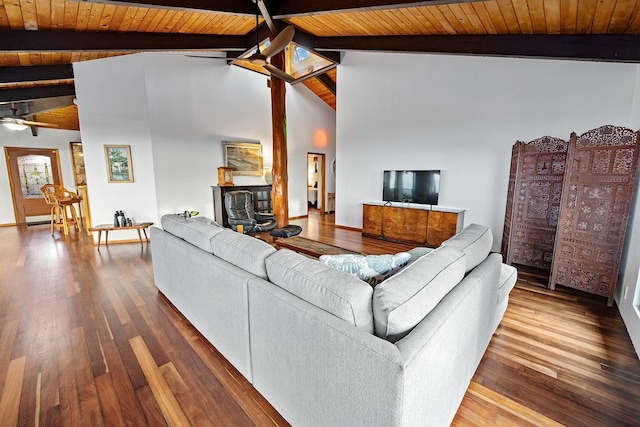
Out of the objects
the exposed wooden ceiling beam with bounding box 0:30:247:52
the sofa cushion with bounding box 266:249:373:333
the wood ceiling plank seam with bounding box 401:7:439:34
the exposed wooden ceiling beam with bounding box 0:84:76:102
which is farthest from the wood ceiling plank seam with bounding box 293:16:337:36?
the exposed wooden ceiling beam with bounding box 0:84:76:102

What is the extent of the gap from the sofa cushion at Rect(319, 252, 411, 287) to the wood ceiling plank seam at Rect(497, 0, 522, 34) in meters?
2.56

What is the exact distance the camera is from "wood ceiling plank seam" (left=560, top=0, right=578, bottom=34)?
2219 mm

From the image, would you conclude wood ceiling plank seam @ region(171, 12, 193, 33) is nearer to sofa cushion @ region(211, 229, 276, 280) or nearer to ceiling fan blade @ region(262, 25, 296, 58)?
ceiling fan blade @ region(262, 25, 296, 58)

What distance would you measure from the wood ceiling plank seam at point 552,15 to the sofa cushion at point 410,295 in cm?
251

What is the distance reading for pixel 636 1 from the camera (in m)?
1.99

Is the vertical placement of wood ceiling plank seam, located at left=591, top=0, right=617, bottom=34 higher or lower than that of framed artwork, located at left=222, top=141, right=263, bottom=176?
higher

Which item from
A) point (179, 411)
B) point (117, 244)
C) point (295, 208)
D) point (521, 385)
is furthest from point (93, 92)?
point (521, 385)

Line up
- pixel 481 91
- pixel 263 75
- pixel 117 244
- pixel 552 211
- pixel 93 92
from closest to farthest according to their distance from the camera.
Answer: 1. pixel 552 211
2. pixel 481 91
3. pixel 93 92
4. pixel 117 244
5. pixel 263 75

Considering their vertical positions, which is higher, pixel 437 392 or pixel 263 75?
pixel 263 75

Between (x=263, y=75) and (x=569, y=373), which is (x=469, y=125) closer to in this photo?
(x=569, y=373)

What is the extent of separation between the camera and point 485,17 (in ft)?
9.02

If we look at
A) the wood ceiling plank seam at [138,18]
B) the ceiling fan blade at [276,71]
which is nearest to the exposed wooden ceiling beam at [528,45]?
the ceiling fan blade at [276,71]

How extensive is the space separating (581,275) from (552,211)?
85 cm

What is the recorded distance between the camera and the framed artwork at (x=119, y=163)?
16.2ft
